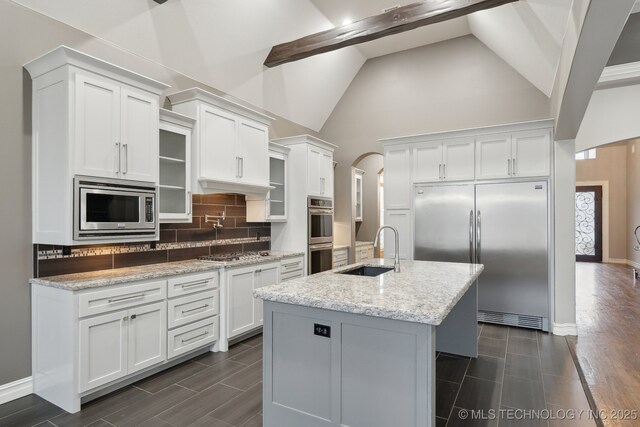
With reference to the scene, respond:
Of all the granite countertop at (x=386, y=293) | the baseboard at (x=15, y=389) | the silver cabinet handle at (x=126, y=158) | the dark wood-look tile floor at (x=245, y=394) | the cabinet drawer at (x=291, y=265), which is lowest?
the dark wood-look tile floor at (x=245, y=394)

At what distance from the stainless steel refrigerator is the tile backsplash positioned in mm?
2467

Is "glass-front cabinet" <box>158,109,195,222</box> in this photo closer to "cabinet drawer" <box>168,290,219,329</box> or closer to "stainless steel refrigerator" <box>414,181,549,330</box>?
"cabinet drawer" <box>168,290,219,329</box>

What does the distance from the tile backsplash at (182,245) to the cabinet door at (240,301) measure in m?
0.64

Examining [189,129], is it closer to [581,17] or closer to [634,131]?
[581,17]

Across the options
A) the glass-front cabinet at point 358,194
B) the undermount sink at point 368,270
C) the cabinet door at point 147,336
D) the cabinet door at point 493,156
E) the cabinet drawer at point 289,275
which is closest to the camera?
the cabinet door at point 147,336

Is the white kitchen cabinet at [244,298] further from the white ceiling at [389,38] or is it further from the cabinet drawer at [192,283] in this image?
the white ceiling at [389,38]

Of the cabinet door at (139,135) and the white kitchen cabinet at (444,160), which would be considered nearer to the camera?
the cabinet door at (139,135)

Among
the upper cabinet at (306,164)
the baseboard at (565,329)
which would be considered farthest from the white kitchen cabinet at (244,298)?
the baseboard at (565,329)

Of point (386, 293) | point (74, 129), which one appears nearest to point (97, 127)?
point (74, 129)

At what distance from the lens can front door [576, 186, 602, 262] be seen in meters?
9.95

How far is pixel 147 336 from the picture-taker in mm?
2855

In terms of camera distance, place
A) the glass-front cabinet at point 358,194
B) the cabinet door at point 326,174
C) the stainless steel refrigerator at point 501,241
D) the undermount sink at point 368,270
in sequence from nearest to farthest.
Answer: the undermount sink at point 368,270, the stainless steel refrigerator at point 501,241, the cabinet door at point 326,174, the glass-front cabinet at point 358,194

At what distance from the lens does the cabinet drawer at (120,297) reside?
2467 mm

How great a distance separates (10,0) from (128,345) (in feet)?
8.68
